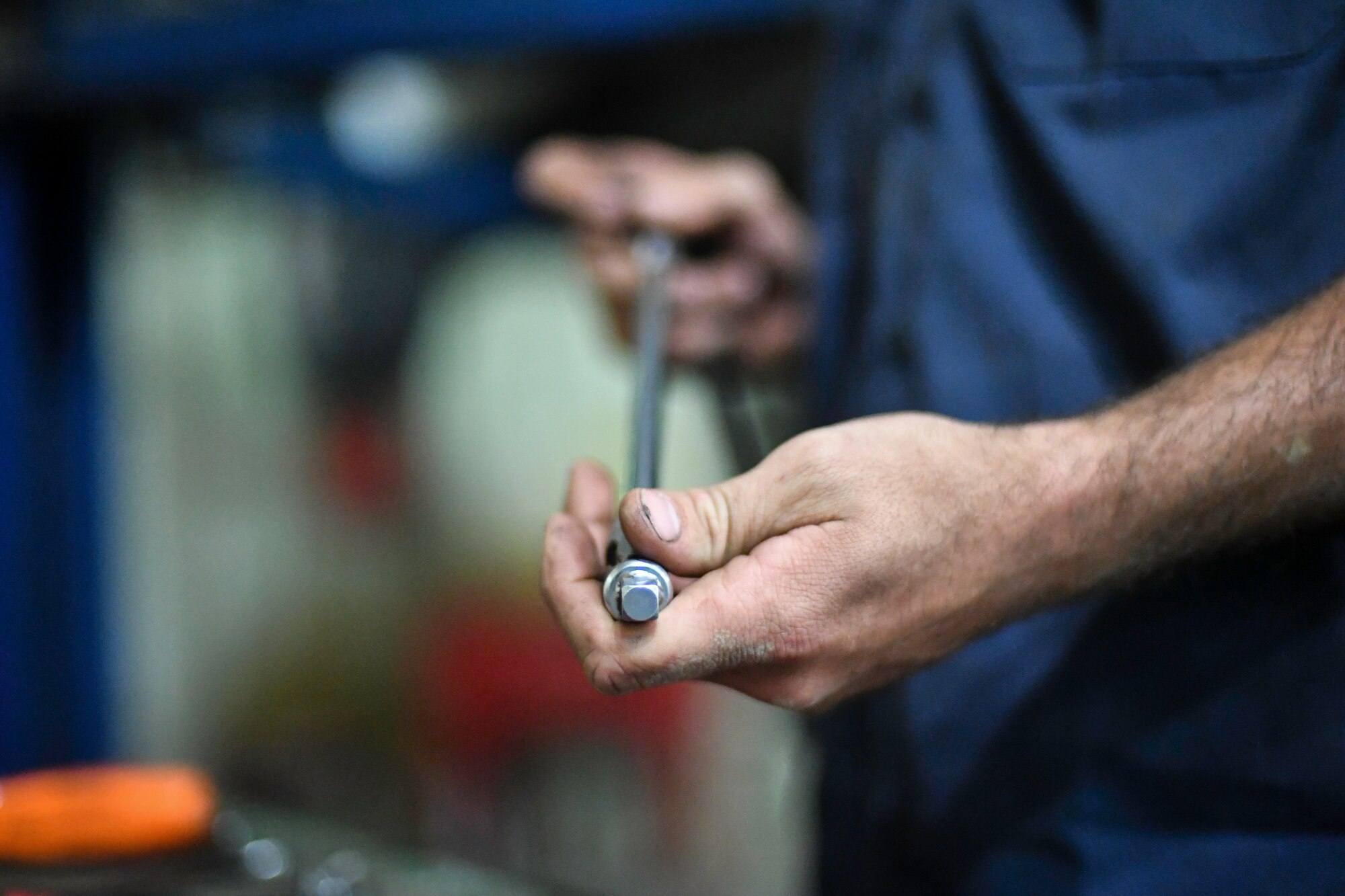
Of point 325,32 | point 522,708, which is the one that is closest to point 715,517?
point 325,32

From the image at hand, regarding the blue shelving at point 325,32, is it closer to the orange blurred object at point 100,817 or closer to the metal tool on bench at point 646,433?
the metal tool on bench at point 646,433

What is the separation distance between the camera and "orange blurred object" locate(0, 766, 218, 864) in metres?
0.67

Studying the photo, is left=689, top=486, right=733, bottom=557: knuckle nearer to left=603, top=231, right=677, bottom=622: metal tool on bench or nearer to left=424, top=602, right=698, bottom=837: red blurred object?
left=603, top=231, right=677, bottom=622: metal tool on bench

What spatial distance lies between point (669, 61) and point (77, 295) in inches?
33.4

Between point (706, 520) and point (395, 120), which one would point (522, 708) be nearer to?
point (395, 120)

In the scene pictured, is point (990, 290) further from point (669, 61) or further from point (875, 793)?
point (669, 61)

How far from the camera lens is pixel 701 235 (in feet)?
3.18

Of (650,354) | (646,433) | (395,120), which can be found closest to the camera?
(646,433)

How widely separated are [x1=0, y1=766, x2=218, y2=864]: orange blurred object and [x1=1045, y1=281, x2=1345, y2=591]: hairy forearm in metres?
0.57

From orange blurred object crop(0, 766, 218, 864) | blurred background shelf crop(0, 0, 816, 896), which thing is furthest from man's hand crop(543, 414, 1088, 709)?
blurred background shelf crop(0, 0, 816, 896)

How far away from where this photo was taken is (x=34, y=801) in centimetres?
69

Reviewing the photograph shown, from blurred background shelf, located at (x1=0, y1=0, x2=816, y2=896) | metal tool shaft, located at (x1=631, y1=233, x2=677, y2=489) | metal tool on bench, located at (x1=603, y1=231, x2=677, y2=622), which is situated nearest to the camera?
metal tool on bench, located at (x1=603, y1=231, x2=677, y2=622)

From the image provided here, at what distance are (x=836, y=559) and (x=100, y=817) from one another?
531 mm

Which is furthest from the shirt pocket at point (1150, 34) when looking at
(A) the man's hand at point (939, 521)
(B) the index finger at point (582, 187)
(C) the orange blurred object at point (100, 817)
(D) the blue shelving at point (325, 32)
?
(C) the orange blurred object at point (100, 817)
